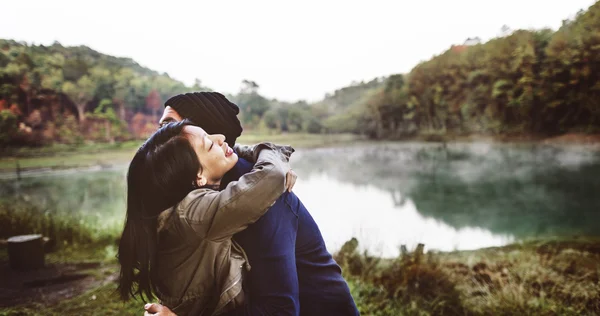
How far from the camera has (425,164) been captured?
5012 millimetres

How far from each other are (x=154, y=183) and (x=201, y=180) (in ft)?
0.41

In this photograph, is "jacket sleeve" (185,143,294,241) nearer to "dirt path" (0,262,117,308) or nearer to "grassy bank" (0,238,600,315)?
"grassy bank" (0,238,600,315)

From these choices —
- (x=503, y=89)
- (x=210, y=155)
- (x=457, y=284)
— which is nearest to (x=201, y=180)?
(x=210, y=155)

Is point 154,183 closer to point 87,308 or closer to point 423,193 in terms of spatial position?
point 87,308

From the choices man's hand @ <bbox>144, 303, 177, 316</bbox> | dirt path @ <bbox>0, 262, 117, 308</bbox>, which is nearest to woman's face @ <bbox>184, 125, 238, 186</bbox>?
man's hand @ <bbox>144, 303, 177, 316</bbox>

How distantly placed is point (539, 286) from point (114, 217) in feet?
14.1

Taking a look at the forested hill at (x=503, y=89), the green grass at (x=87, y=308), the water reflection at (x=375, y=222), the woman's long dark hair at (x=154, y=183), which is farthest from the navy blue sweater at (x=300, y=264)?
the forested hill at (x=503, y=89)

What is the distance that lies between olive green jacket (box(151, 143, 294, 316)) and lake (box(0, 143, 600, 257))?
10.2ft

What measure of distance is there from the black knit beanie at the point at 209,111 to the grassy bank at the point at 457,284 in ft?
7.52

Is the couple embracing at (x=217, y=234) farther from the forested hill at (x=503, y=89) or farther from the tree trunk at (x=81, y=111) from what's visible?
the forested hill at (x=503, y=89)

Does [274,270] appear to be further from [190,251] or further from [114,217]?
[114,217]

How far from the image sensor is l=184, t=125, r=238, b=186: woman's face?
3.45 ft

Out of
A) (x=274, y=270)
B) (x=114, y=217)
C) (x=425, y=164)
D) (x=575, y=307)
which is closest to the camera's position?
(x=274, y=270)

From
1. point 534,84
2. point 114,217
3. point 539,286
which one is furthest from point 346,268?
point 534,84
